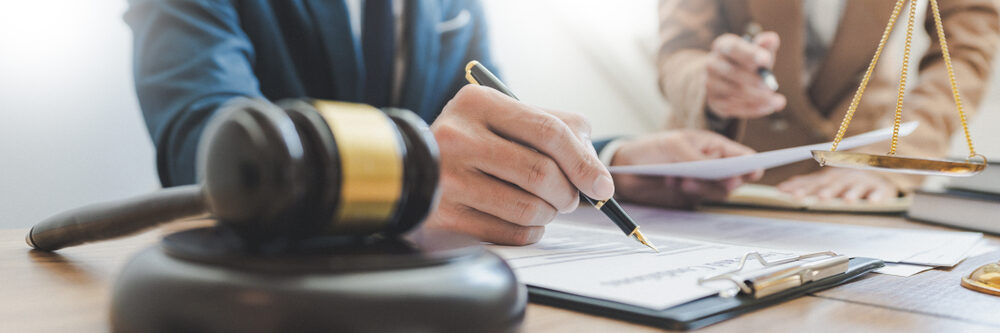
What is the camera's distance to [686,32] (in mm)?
1418

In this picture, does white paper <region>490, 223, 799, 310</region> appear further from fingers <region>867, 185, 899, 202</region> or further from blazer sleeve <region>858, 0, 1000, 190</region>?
blazer sleeve <region>858, 0, 1000, 190</region>

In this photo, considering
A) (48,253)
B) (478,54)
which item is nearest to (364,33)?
(478,54)

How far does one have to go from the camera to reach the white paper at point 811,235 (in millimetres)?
496

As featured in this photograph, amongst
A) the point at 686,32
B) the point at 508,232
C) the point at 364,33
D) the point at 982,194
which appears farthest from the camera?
the point at 686,32

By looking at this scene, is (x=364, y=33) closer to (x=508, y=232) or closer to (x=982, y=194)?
(x=508, y=232)

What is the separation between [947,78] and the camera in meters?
1.22

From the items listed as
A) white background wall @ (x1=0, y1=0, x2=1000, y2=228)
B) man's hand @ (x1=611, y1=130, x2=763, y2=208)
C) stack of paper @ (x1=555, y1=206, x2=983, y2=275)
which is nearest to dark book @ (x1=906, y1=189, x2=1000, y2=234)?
stack of paper @ (x1=555, y1=206, x2=983, y2=275)

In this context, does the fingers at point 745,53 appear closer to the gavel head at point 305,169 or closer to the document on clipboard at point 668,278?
the document on clipboard at point 668,278

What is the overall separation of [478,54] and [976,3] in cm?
106

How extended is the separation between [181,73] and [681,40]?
1073 mm

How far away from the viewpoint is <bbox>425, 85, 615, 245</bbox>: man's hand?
45 cm

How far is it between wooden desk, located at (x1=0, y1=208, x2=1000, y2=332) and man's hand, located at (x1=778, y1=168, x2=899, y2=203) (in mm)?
706

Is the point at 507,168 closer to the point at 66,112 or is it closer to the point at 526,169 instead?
the point at 526,169

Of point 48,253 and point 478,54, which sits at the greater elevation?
point 478,54
